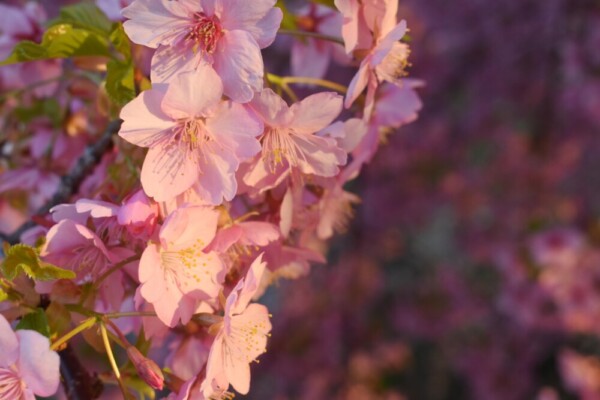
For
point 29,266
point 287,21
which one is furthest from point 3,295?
point 287,21

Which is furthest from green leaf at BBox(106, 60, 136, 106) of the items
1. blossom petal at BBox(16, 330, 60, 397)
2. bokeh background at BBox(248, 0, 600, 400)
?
bokeh background at BBox(248, 0, 600, 400)

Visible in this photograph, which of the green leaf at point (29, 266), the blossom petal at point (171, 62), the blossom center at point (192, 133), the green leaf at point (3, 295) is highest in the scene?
the blossom petal at point (171, 62)

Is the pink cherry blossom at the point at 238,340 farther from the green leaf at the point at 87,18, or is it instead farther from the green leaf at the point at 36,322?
the green leaf at the point at 87,18

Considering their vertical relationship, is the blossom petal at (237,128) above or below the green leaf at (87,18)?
above

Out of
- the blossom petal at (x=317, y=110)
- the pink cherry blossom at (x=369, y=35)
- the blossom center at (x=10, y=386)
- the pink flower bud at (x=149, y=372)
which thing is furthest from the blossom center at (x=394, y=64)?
the blossom center at (x=10, y=386)

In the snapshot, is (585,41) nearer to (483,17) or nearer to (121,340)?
(483,17)

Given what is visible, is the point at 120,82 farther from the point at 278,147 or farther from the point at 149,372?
the point at 149,372

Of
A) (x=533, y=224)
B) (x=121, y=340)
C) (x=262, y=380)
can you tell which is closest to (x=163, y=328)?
(x=121, y=340)
